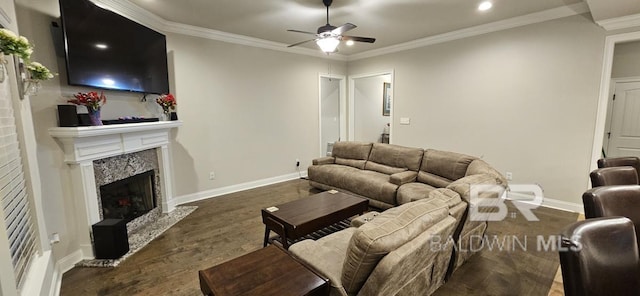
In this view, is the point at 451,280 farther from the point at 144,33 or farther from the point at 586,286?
the point at 144,33

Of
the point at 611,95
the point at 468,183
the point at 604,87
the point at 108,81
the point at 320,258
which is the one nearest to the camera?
the point at 320,258

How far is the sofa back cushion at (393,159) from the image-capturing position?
405 cm

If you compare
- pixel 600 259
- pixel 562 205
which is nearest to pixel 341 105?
pixel 562 205

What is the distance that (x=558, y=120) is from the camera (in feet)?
12.2

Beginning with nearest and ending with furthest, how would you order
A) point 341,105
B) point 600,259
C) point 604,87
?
point 600,259 < point 604,87 < point 341,105

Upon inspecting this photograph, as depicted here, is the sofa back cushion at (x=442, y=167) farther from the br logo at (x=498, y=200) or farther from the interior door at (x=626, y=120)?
the interior door at (x=626, y=120)

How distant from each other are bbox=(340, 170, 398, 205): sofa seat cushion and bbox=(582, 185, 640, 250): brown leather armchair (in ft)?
7.37

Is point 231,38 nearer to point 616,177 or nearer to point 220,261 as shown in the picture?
point 220,261

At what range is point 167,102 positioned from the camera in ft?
11.9

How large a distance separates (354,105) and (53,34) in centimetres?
518

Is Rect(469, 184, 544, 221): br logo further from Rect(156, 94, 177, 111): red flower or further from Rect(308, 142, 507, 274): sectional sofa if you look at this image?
Rect(156, 94, 177, 111): red flower

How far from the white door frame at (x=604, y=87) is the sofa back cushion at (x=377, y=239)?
336 cm

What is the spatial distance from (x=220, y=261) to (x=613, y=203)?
9.27ft

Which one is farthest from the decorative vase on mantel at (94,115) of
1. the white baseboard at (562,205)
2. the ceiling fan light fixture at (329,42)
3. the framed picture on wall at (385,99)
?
the framed picture on wall at (385,99)
